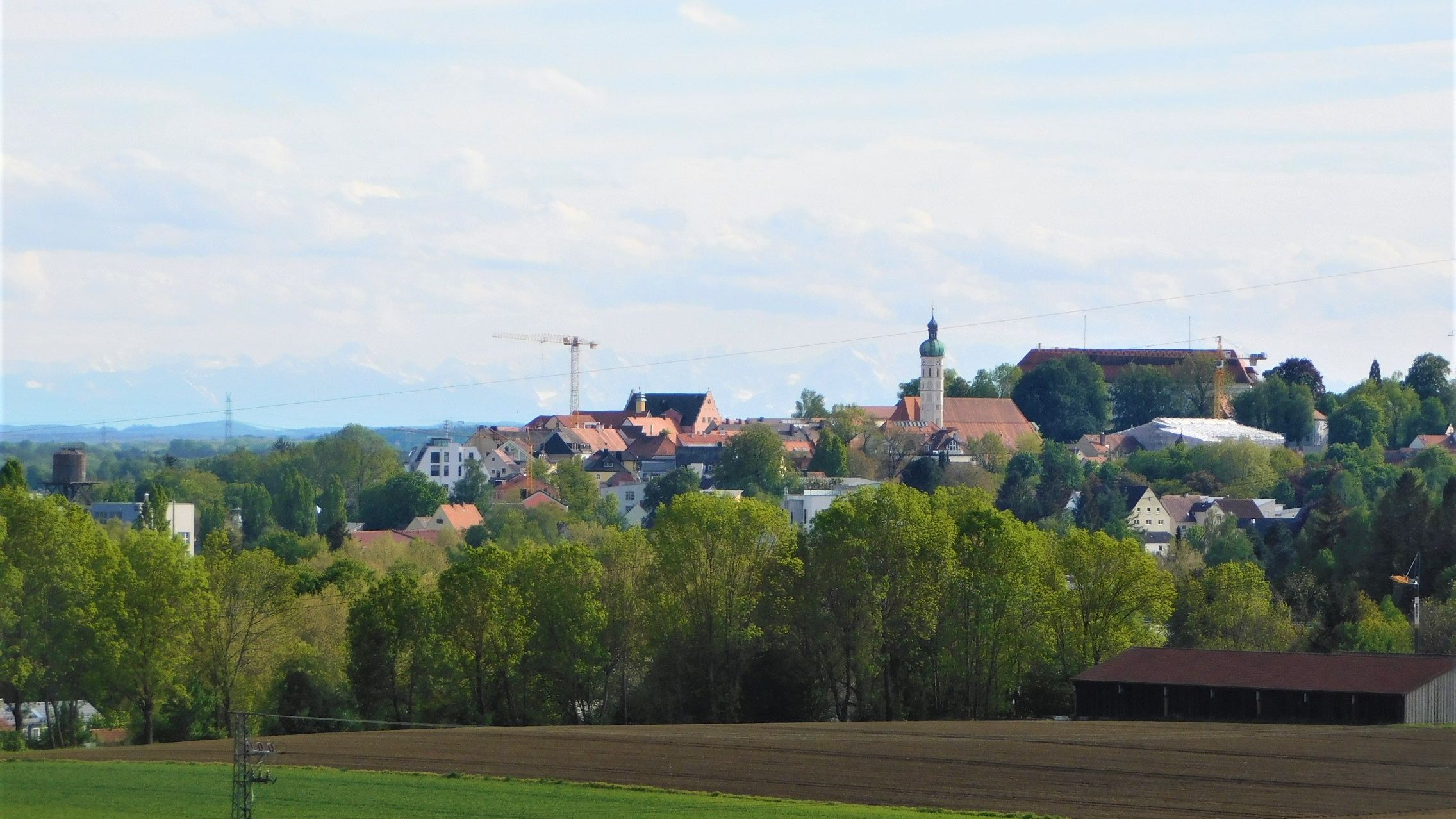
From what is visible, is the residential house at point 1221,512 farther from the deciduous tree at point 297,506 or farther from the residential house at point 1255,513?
the deciduous tree at point 297,506

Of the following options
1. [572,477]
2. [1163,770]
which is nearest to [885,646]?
[1163,770]

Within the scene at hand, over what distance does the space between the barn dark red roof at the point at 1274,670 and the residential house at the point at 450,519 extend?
309 ft

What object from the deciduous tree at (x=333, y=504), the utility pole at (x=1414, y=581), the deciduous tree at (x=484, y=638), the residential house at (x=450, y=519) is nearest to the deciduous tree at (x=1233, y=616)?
the utility pole at (x=1414, y=581)

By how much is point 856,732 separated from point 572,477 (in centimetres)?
12524

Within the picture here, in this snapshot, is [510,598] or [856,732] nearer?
[856,732]

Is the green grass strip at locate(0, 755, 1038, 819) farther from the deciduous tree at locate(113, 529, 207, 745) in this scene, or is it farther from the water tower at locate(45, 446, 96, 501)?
the water tower at locate(45, 446, 96, 501)

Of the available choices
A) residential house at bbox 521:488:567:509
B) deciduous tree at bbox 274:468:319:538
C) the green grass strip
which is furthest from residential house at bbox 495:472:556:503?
the green grass strip

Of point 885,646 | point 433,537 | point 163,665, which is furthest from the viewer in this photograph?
point 433,537

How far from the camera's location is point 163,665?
2404 inches

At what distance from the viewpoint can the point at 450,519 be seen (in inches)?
6216

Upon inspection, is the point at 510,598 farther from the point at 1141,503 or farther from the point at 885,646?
the point at 1141,503

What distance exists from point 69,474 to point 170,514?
13657mm

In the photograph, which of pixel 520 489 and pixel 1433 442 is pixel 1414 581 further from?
pixel 1433 442

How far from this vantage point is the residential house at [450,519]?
506 feet
